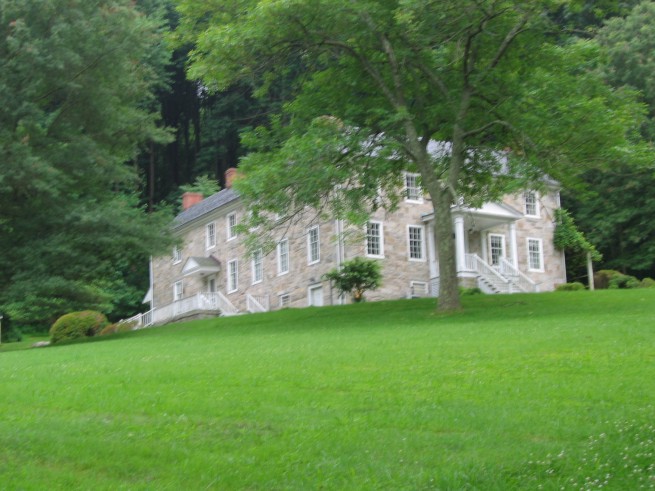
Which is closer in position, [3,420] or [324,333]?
[3,420]

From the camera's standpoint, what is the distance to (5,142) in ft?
96.6

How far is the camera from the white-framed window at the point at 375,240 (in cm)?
3838

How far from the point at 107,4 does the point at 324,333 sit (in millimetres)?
15639

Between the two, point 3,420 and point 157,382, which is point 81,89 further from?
point 3,420

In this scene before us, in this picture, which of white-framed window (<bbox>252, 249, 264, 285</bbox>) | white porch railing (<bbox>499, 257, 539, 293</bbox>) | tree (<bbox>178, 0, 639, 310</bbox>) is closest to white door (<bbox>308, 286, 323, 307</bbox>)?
white-framed window (<bbox>252, 249, 264, 285</bbox>)

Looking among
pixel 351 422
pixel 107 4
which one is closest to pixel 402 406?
pixel 351 422

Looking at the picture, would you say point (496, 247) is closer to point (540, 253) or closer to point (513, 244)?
point (513, 244)

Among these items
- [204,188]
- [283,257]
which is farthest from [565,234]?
[204,188]

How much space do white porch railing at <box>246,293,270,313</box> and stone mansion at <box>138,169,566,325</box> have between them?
5 centimetres

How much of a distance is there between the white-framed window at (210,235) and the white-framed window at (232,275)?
6.93ft

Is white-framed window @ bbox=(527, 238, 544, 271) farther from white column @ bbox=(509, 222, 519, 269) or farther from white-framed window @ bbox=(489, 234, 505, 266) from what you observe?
white-framed window @ bbox=(489, 234, 505, 266)

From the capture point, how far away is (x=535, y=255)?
141 feet

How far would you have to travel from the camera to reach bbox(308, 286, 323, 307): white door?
39000 mm

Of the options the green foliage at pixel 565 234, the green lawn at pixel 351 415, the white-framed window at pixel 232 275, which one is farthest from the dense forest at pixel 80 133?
the green foliage at pixel 565 234
